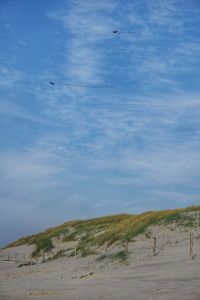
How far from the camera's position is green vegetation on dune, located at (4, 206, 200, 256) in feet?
147

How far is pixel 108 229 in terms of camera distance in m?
56.5

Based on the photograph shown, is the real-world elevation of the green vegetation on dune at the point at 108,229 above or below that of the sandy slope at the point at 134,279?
above

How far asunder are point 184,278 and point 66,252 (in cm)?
3016

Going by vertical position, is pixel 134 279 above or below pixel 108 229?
below

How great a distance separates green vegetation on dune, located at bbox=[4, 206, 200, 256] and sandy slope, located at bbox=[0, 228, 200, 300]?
18.7ft

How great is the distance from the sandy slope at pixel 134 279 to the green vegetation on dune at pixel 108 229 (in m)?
5.69

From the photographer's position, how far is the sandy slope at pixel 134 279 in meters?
20.8

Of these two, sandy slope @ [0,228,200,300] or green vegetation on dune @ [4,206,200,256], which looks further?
green vegetation on dune @ [4,206,200,256]

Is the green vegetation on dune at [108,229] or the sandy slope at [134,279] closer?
the sandy slope at [134,279]

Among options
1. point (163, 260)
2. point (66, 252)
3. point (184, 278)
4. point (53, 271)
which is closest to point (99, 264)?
point (53, 271)

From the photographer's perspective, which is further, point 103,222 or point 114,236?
point 103,222

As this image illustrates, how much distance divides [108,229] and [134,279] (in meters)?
31.5

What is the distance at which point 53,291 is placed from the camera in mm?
24234

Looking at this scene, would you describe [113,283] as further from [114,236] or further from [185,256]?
[114,236]
